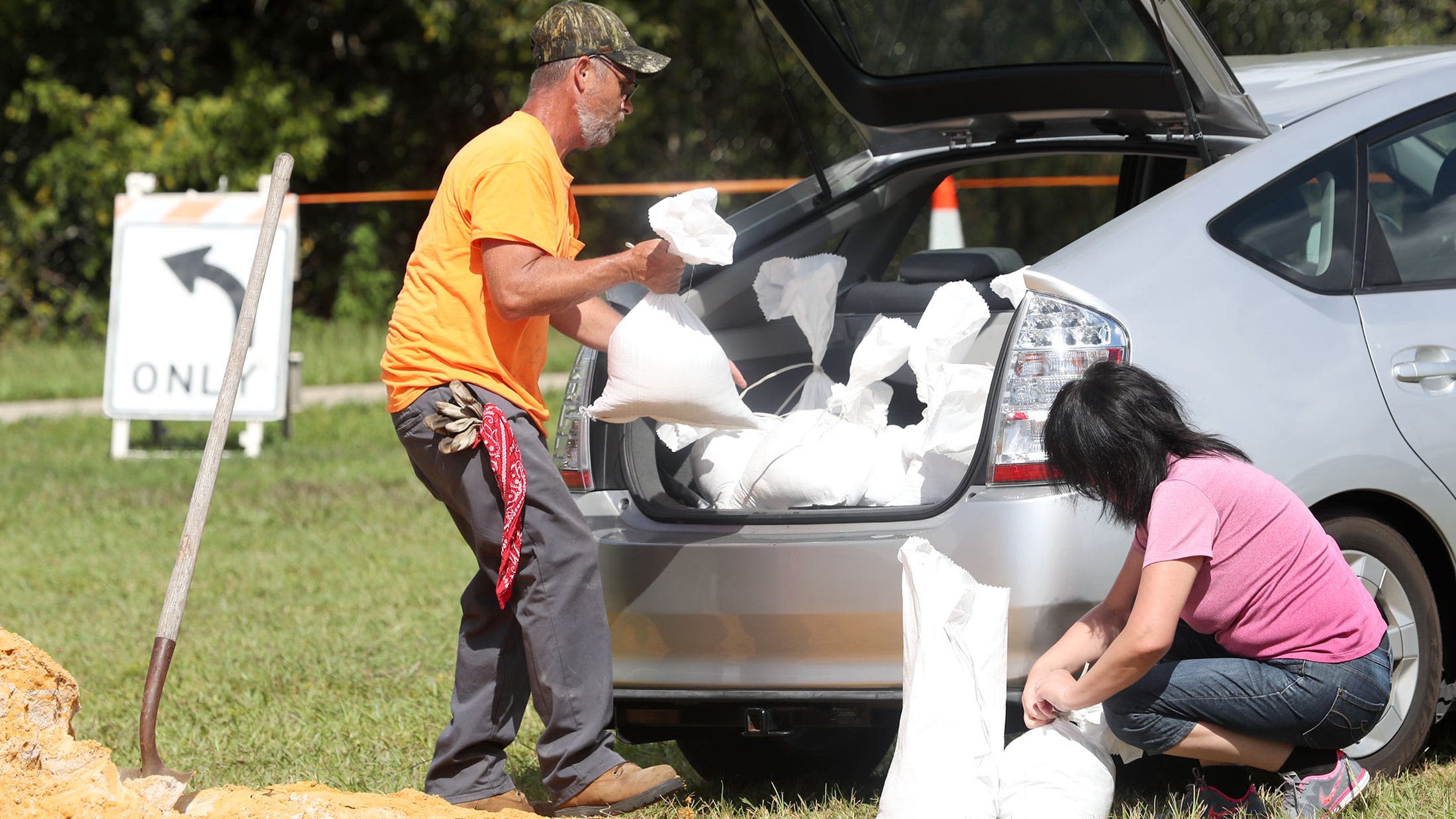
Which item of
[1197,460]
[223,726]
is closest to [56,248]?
[223,726]

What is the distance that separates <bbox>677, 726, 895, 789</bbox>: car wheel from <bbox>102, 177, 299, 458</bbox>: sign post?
5.90m

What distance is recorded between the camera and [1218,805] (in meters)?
3.30

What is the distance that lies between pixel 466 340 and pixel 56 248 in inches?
648

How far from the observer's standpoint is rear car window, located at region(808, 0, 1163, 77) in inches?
161

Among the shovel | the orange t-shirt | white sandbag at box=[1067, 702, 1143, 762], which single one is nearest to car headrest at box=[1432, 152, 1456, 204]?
white sandbag at box=[1067, 702, 1143, 762]

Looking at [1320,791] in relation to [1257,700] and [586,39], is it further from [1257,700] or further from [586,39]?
[586,39]

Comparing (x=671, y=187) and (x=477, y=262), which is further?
(x=671, y=187)

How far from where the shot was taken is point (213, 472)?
3395mm

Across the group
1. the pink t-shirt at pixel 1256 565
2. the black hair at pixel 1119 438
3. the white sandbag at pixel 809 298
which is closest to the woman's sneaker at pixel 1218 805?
the pink t-shirt at pixel 1256 565

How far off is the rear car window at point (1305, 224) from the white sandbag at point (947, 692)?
0.95 meters

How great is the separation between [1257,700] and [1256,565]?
0.28 meters

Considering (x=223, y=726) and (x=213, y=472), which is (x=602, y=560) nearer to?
(x=213, y=472)

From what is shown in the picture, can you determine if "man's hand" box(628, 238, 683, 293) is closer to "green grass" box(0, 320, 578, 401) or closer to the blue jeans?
the blue jeans

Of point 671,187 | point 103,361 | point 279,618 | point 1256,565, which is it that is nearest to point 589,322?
point 1256,565
